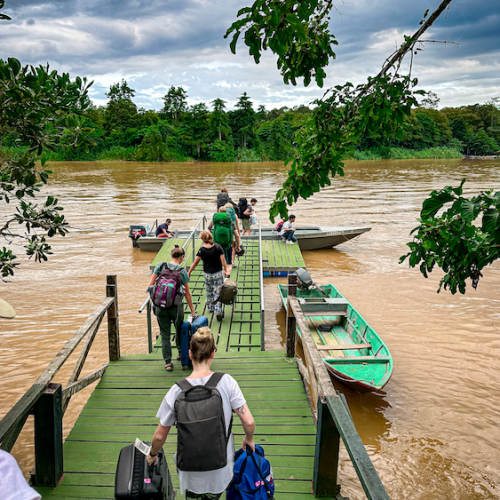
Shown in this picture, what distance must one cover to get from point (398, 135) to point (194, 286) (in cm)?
605

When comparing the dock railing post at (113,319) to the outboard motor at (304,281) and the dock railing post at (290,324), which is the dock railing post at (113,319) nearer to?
the dock railing post at (290,324)

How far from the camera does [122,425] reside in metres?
3.97

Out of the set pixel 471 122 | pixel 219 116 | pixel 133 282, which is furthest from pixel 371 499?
pixel 471 122

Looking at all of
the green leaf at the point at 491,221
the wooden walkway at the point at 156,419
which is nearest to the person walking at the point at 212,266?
the wooden walkway at the point at 156,419

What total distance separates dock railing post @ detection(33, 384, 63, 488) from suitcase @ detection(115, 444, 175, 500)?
0.90 m

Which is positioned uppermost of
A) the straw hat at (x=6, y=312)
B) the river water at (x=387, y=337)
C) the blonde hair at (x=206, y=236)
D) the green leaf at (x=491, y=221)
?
the green leaf at (x=491, y=221)

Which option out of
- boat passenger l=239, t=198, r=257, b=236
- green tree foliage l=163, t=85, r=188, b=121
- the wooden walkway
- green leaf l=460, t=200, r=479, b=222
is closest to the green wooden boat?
the wooden walkway

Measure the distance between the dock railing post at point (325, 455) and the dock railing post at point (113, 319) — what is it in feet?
9.73

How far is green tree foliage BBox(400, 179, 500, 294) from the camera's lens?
2.81 m

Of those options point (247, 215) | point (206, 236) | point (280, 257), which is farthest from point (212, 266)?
point (280, 257)

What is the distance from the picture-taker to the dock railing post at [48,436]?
3.00 meters

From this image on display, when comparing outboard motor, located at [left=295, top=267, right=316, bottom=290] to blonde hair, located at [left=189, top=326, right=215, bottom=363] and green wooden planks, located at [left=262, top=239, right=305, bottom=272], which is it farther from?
blonde hair, located at [left=189, top=326, right=215, bottom=363]

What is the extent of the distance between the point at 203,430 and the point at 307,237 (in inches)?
533

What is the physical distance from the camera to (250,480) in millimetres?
2488
